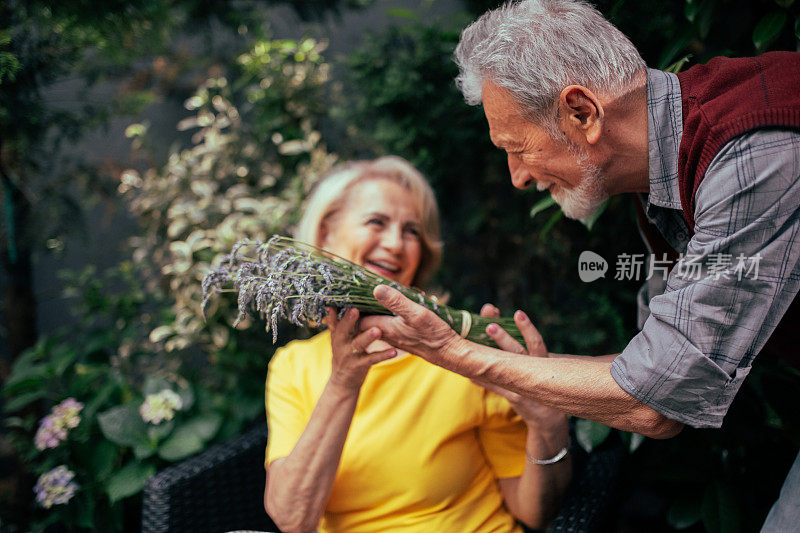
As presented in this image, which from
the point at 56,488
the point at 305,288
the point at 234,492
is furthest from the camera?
the point at 56,488

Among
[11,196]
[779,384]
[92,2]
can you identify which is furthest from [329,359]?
[11,196]

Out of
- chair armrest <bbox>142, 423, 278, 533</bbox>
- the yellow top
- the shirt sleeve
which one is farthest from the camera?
chair armrest <bbox>142, 423, 278, 533</bbox>

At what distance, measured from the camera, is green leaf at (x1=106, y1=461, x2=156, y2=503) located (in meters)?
2.08

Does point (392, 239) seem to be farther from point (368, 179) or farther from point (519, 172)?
point (519, 172)

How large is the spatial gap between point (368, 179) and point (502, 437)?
921mm

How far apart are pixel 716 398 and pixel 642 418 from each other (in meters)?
0.13

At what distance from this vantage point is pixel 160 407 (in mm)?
2172

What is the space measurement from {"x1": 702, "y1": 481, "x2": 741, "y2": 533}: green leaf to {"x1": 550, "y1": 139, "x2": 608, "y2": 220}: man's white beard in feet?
3.32

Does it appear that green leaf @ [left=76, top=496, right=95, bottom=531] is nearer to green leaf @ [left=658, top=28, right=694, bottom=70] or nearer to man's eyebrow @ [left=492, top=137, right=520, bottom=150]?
man's eyebrow @ [left=492, top=137, right=520, bottom=150]

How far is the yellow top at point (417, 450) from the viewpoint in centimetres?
154

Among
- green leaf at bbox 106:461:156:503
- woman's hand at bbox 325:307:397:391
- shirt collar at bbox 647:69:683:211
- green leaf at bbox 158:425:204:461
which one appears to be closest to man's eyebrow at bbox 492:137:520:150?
shirt collar at bbox 647:69:683:211

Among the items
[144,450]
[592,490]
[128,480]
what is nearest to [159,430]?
[144,450]

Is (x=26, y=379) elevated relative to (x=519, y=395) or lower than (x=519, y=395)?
lower

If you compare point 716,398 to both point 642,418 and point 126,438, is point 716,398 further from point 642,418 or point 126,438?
point 126,438
